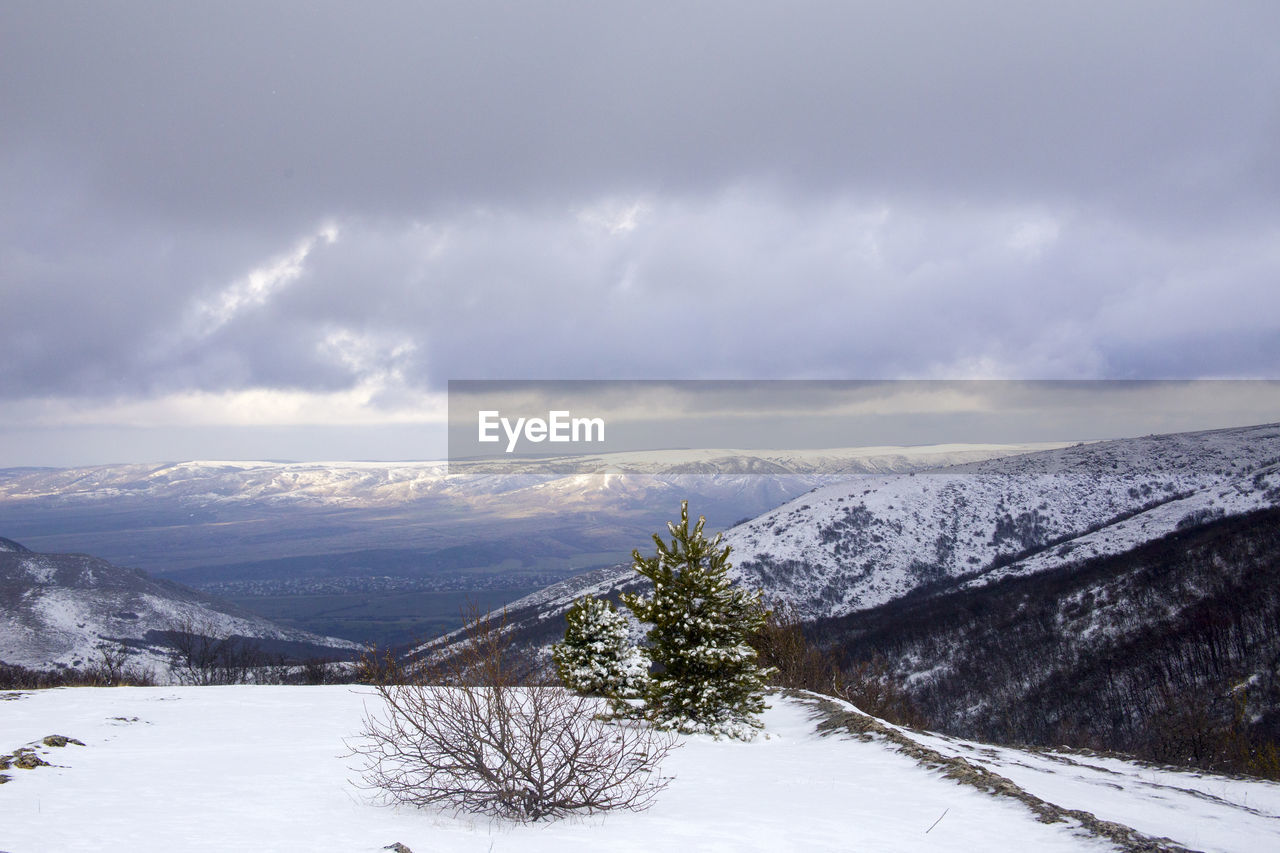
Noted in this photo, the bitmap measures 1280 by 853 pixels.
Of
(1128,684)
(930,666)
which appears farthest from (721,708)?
Answer: (930,666)

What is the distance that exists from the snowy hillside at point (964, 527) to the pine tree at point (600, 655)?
4566 inches

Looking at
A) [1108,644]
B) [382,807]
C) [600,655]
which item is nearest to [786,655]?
[600,655]

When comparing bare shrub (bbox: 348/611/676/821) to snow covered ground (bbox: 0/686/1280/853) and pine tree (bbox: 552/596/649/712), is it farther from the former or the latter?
pine tree (bbox: 552/596/649/712)

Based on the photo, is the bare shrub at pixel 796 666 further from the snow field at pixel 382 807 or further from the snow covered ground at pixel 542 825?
the snow field at pixel 382 807

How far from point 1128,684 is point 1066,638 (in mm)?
17359

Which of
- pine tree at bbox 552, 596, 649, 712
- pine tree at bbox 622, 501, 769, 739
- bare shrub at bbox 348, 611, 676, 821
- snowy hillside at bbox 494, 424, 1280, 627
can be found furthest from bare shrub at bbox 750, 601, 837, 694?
snowy hillside at bbox 494, 424, 1280, 627

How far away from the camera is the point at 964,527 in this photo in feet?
581

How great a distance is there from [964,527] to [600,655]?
173964mm

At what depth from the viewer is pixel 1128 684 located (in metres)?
84.4

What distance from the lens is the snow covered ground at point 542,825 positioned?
27.7ft

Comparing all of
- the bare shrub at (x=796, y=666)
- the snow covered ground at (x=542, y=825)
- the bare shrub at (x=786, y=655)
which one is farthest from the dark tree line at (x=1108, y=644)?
the snow covered ground at (x=542, y=825)

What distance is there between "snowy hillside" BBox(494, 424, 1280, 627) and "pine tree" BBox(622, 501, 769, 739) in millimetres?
120227

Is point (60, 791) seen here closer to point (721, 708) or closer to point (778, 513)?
point (721, 708)

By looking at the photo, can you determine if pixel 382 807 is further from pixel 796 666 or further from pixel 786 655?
pixel 796 666
